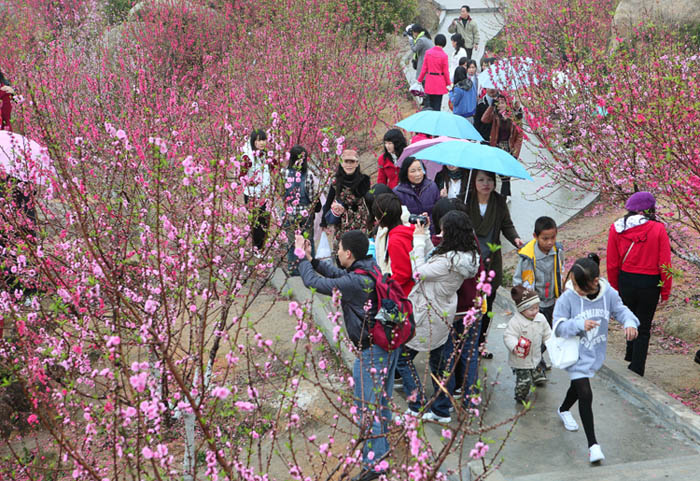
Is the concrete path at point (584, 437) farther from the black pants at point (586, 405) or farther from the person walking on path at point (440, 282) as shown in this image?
the person walking on path at point (440, 282)

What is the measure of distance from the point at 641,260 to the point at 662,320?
10.6ft

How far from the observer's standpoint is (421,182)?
7094 mm

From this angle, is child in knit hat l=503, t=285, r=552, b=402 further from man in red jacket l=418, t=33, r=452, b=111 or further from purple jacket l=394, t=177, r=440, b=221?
man in red jacket l=418, t=33, r=452, b=111

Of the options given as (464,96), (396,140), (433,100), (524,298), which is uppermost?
(433,100)

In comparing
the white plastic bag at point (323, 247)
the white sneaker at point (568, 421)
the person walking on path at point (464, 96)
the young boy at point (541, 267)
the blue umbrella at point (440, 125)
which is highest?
the person walking on path at point (464, 96)

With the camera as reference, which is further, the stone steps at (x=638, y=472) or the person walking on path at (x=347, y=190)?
the person walking on path at (x=347, y=190)

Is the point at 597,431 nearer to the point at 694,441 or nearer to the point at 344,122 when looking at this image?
the point at 694,441

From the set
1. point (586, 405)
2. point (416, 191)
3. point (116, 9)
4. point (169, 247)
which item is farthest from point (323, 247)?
point (116, 9)

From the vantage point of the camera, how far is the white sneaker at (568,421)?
217 inches

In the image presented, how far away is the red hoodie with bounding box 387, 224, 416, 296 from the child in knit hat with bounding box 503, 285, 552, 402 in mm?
871

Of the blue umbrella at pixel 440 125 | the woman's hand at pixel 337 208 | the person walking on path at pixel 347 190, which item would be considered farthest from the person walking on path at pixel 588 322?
the blue umbrella at pixel 440 125

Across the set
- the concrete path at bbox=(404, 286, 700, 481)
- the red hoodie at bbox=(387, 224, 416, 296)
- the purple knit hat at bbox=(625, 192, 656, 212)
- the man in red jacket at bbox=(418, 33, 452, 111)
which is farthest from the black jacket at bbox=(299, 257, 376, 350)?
the man in red jacket at bbox=(418, 33, 452, 111)

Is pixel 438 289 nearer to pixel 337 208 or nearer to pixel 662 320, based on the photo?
pixel 337 208

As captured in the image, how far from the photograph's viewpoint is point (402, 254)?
219 inches
